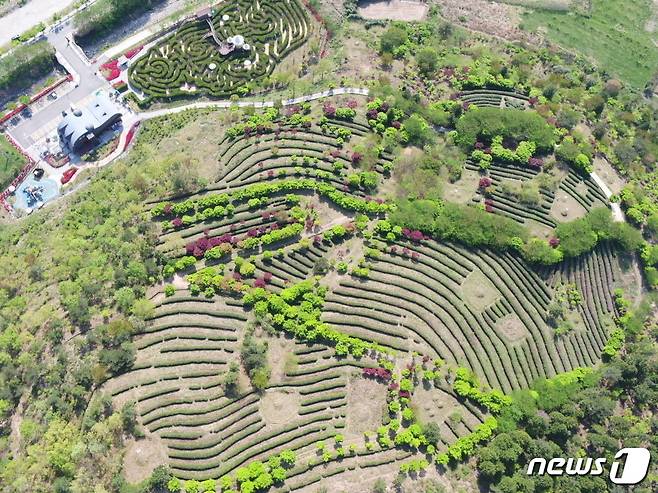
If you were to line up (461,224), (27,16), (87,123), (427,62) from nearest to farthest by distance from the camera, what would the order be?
(461,224) → (87,123) → (427,62) → (27,16)

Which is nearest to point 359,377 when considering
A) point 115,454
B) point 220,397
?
point 220,397

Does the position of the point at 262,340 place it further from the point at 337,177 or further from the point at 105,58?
the point at 105,58

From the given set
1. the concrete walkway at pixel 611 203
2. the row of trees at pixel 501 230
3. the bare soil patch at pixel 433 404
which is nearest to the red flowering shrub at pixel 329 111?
the row of trees at pixel 501 230

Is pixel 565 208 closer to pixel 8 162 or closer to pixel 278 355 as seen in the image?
pixel 278 355

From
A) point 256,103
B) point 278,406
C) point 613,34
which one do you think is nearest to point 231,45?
point 256,103

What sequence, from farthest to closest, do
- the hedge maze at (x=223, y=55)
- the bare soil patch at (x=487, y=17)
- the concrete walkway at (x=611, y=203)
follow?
the bare soil patch at (x=487, y=17) < the hedge maze at (x=223, y=55) < the concrete walkway at (x=611, y=203)

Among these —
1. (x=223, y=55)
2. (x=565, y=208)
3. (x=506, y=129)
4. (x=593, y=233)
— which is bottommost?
(x=593, y=233)

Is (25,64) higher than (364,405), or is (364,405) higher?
(25,64)

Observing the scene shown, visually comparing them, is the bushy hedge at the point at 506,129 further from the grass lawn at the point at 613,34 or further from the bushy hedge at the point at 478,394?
the bushy hedge at the point at 478,394
